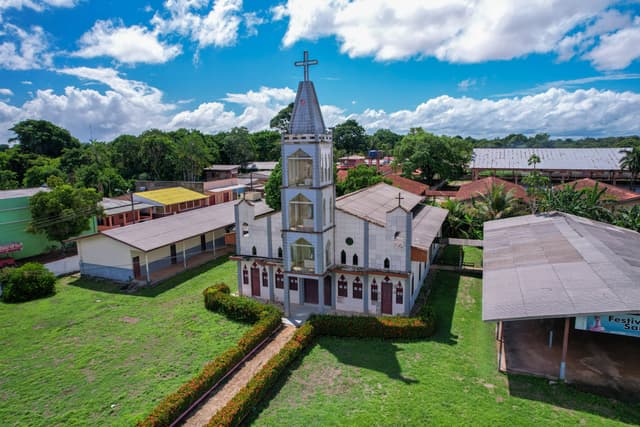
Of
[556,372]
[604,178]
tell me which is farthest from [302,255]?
[604,178]

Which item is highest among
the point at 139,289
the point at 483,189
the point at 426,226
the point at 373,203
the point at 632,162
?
the point at 632,162

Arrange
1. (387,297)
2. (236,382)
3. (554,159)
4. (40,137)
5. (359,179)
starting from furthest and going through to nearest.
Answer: (40,137) < (554,159) < (359,179) < (387,297) < (236,382)

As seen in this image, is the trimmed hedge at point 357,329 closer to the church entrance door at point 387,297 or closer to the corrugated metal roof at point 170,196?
the church entrance door at point 387,297

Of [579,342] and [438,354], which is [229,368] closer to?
[438,354]

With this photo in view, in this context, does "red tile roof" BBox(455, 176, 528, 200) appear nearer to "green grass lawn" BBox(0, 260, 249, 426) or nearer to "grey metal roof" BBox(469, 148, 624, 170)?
"grey metal roof" BBox(469, 148, 624, 170)

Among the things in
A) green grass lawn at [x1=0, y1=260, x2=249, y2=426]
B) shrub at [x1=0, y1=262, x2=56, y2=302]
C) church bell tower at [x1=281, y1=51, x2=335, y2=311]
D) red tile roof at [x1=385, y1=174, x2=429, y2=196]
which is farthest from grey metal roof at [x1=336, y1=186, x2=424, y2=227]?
shrub at [x1=0, y1=262, x2=56, y2=302]

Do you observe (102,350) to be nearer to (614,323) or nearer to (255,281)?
(255,281)

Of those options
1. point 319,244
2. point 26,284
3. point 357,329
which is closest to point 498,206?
point 319,244
